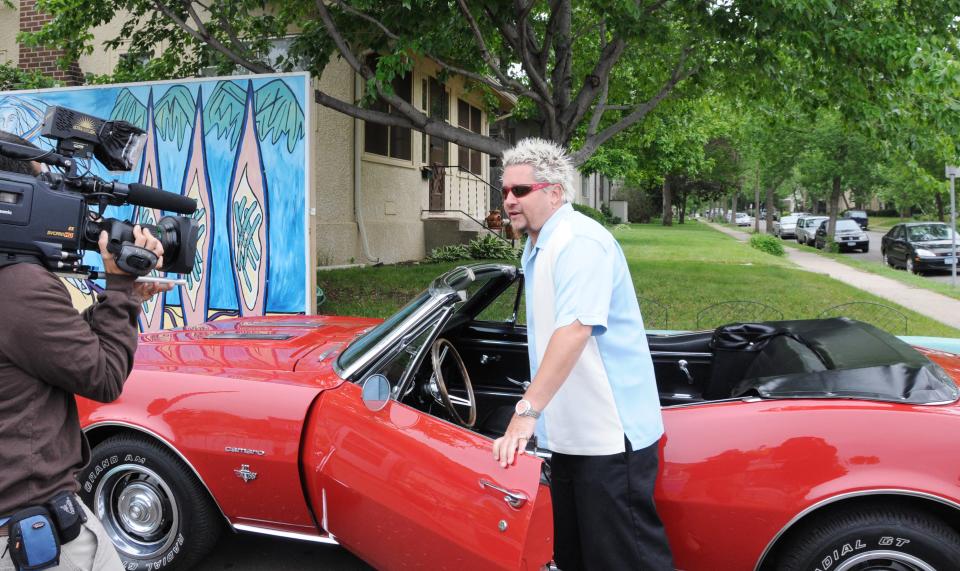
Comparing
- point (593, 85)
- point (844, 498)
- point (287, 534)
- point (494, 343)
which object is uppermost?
point (593, 85)

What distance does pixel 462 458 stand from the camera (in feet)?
8.22

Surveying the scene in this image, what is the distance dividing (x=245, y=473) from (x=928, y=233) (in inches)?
833

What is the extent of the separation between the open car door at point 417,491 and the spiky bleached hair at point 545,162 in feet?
3.06

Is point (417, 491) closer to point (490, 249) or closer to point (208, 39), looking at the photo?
point (208, 39)

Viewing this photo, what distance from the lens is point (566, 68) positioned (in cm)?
785

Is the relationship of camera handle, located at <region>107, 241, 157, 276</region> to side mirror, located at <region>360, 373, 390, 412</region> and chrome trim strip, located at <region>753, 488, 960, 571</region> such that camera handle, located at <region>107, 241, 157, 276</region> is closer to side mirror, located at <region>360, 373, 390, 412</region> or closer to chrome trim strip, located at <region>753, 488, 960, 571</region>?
side mirror, located at <region>360, 373, 390, 412</region>

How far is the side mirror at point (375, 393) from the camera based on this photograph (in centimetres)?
267

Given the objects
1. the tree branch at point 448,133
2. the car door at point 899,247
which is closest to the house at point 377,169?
the tree branch at point 448,133

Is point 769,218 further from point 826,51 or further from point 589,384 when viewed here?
point 589,384

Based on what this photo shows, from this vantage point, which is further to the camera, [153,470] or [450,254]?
[450,254]

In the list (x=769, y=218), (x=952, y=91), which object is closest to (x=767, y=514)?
(x=952, y=91)

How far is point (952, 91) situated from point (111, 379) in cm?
731

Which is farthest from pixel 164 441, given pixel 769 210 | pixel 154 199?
pixel 769 210

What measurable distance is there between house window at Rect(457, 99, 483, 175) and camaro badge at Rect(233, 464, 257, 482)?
14641 millimetres
